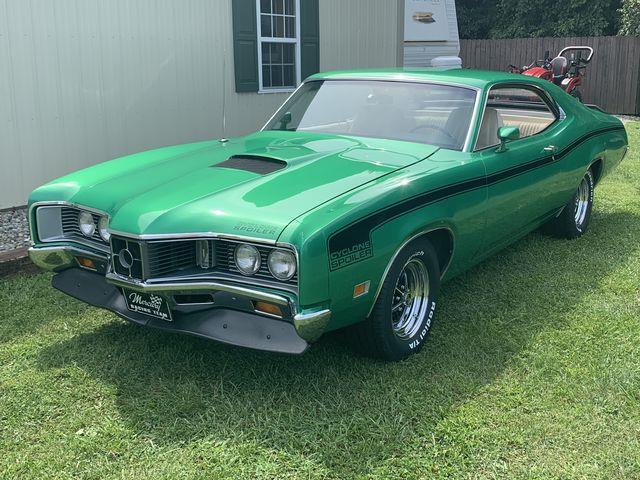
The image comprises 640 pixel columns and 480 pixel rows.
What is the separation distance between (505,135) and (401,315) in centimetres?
143

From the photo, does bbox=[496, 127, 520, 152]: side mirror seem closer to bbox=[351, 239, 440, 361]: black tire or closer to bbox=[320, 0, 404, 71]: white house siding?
bbox=[351, 239, 440, 361]: black tire

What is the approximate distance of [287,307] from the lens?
3.10m

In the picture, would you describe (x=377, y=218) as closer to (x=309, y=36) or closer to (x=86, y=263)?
(x=86, y=263)

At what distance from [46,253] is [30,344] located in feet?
1.83

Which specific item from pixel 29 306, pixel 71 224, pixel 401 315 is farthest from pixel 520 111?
pixel 29 306

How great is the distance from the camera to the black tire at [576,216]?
5961 millimetres

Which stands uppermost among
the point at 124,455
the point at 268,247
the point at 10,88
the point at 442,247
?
the point at 10,88

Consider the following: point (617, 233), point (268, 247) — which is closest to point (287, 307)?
point (268, 247)

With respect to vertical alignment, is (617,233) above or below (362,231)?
below

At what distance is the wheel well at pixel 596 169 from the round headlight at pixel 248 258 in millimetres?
4117

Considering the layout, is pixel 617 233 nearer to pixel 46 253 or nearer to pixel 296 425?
pixel 296 425

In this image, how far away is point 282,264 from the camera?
3.12 m

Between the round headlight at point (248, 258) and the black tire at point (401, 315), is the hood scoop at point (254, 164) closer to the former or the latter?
the round headlight at point (248, 258)

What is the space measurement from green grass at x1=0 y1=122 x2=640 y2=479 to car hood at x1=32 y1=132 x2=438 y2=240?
0.85 m
